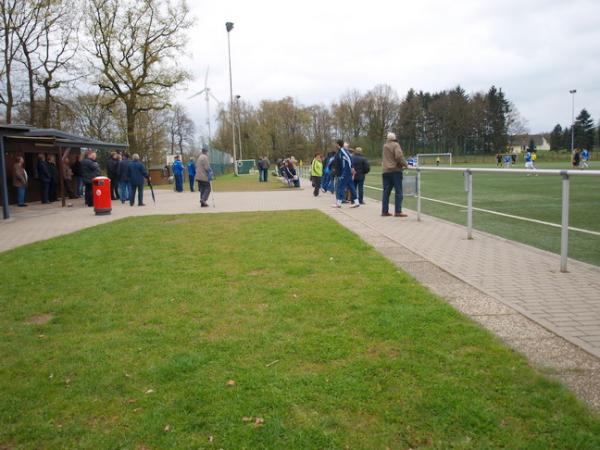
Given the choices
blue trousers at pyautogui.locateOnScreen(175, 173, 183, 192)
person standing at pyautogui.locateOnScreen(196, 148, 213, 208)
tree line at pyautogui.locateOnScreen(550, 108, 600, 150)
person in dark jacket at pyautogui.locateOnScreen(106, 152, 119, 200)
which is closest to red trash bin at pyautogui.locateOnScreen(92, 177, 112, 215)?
person standing at pyautogui.locateOnScreen(196, 148, 213, 208)

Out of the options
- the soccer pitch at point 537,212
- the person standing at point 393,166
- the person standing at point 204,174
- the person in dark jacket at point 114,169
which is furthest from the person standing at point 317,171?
the person standing at point 393,166

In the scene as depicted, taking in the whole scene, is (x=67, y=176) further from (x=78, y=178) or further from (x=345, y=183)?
(x=345, y=183)

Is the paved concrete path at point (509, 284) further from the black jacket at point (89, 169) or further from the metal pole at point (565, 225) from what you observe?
the black jacket at point (89, 169)

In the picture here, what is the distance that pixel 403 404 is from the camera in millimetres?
3041

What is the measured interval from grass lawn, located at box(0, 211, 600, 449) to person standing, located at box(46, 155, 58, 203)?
1452 centimetres

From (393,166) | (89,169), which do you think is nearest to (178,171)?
(89,169)

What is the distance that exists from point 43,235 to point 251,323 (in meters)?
8.06

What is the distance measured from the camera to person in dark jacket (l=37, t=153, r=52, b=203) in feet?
61.5

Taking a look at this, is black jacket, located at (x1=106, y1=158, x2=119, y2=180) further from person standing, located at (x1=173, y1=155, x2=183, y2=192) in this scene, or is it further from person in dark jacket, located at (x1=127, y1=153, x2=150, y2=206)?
person standing, located at (x1=173, y1=155, x2=183, y2=192)

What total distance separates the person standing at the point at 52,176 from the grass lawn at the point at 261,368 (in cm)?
1452

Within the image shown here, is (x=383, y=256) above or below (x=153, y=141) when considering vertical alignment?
below

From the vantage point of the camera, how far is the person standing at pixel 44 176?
18.8 meters

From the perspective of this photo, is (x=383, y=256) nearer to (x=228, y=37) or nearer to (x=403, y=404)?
(x=403, y=404)

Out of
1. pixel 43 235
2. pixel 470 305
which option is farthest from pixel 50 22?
pixel 470 305
